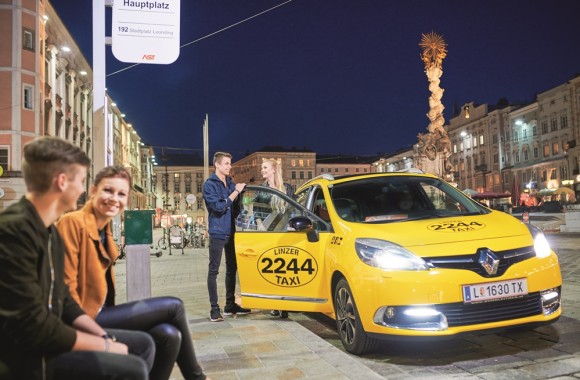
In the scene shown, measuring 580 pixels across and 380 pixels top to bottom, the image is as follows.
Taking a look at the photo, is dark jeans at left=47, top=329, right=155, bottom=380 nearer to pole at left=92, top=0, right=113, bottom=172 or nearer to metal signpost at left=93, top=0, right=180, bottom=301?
metal signpost at left=93, top=0, right=180, bottom=301

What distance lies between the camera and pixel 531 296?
4.42m

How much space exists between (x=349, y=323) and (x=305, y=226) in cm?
108

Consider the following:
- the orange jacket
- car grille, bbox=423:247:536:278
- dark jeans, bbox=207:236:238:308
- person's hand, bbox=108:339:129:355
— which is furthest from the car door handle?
person's hand, bbox=108:339:129:355

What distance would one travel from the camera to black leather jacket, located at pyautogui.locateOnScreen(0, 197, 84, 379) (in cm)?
176

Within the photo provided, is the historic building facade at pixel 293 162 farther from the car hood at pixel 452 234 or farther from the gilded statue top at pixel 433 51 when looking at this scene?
the car hood at pixel 452 234

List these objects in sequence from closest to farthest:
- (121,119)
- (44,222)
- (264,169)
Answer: (44,222), (264,169), (121,119)

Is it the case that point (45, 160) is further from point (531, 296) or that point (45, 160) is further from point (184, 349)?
point (531, 296)

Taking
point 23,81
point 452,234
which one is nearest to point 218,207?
point 452,234

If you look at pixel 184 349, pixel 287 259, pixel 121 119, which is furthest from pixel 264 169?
pixel 121 119

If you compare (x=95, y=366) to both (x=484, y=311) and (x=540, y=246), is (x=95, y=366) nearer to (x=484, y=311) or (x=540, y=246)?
(x=484, y=311)

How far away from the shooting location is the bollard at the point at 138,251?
4969 mm

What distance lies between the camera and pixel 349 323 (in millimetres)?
4805

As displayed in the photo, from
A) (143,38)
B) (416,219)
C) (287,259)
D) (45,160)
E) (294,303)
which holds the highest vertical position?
(143,38)

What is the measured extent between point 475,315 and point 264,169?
3815 mm
